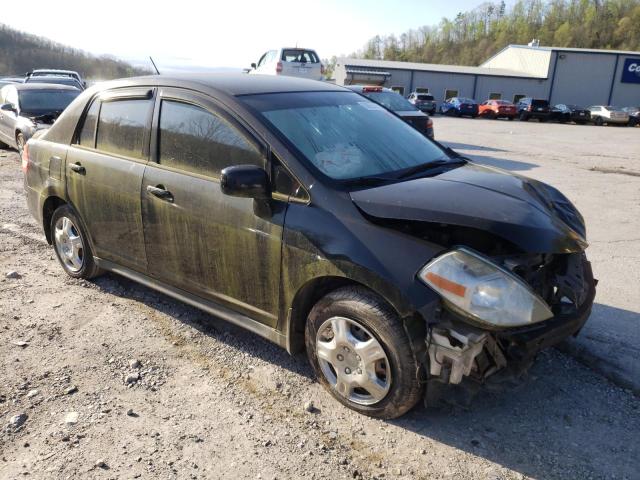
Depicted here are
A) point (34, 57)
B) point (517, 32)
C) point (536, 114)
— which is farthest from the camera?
point (517, 32)

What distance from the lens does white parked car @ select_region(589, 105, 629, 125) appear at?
34344mm

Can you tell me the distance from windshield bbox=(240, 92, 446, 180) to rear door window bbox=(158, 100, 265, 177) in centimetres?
22

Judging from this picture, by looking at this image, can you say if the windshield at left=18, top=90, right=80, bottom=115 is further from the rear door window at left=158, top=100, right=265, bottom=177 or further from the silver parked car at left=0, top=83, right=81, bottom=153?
the rear door window at left=158, top=100, right=265, bottom=177

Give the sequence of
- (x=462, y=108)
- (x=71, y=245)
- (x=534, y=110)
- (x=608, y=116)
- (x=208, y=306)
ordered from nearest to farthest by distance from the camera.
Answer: (x=208, y=306), (x=71, y=245), (x=608, y=116), (x=534, y=110), (x=462, y=108)

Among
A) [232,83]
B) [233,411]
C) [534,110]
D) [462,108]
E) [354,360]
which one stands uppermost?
[232,83]

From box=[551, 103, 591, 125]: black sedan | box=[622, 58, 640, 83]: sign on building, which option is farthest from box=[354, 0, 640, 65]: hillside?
box=[551, 103, 591, 125]: black sedan

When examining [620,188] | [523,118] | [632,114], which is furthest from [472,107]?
[620,188]

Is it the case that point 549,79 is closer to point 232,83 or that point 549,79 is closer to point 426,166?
point 426,166

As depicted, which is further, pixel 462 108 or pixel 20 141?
pixel 462 108

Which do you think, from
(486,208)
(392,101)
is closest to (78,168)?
(486,208)

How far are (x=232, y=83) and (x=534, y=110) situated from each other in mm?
36747

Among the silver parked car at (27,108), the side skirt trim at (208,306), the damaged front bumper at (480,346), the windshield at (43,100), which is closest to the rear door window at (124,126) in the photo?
the side skirt trim at (208,306)

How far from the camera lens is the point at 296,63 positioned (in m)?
17.2

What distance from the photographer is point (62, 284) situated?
4.71m
